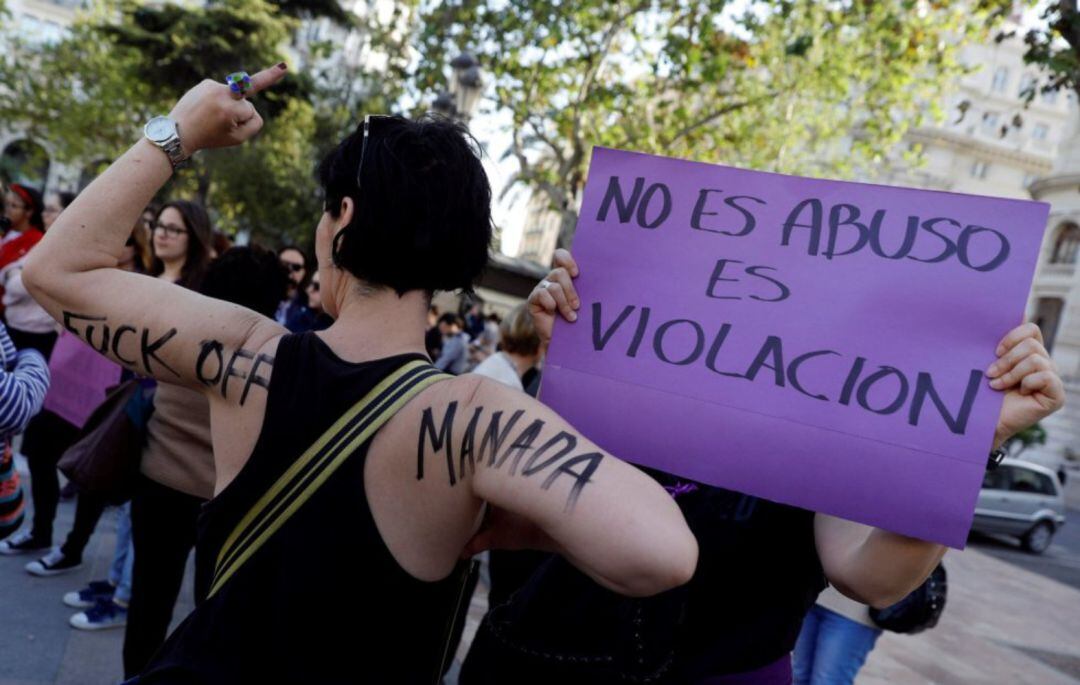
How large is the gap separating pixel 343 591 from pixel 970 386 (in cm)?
108

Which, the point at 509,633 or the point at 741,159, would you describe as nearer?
the point at 509,633

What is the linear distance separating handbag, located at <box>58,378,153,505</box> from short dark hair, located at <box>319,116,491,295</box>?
2.08m

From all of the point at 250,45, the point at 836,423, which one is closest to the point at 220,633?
the point at 836,423

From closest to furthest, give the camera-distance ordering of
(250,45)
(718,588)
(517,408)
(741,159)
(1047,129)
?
(517,408) < (718,588) < (250,45) < (741,159) < (1047,129)

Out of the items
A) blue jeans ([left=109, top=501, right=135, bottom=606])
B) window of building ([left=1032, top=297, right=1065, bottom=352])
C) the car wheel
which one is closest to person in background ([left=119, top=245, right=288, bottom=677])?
blue jeans ([left=109, top=501, right=135, bottom=606])

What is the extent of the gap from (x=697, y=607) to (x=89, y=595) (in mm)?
3628

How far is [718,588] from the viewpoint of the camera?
1728mm

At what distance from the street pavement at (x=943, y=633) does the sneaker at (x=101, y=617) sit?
0.04m

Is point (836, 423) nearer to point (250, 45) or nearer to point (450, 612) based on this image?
point (450, 612)

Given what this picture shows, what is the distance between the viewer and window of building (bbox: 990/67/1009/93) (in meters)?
61.1

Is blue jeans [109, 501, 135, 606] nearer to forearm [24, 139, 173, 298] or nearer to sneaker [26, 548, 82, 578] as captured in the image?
sneaker [26, 548, 82, 578]

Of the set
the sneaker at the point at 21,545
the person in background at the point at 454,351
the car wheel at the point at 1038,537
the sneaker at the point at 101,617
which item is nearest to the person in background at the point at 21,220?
the sneaker at the point at 21,545

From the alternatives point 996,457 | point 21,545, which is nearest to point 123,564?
point 21,545

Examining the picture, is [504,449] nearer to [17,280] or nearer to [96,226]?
[96,226]
